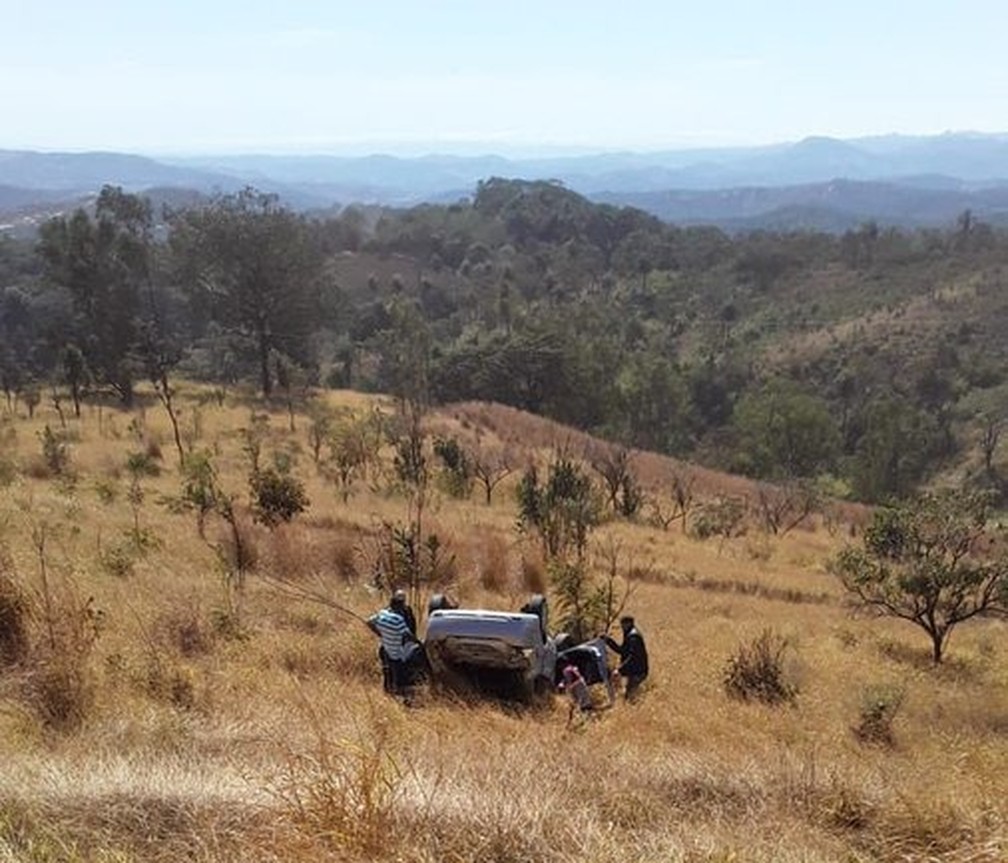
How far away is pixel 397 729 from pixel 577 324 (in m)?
62.9

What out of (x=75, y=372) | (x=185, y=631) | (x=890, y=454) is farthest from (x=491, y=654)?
(x=890, y=454)

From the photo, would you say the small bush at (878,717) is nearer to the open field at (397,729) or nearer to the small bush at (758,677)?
the open field at (397,729)

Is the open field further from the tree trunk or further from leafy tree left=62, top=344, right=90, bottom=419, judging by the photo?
the tree trunk

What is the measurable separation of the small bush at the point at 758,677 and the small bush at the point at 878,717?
73 cm

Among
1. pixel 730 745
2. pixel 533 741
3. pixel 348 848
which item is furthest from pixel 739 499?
pixel 348 848

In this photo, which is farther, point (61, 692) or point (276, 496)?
point (276, 496)

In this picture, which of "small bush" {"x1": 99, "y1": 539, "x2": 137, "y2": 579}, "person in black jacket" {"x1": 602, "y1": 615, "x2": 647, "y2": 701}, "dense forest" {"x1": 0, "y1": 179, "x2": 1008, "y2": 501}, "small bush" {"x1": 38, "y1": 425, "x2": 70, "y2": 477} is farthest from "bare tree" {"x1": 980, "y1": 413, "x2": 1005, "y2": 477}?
"small bush" {"x1": 99, "y1": 539, "x2": 137, "y2": 579}

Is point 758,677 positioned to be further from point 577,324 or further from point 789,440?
point 577,324

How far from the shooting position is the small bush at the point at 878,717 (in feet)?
27.7

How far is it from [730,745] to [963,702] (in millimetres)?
5008

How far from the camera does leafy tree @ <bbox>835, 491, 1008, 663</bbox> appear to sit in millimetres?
12477

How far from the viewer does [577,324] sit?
67.6m

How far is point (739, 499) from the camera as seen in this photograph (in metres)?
26.3

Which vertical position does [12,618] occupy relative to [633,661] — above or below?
above
